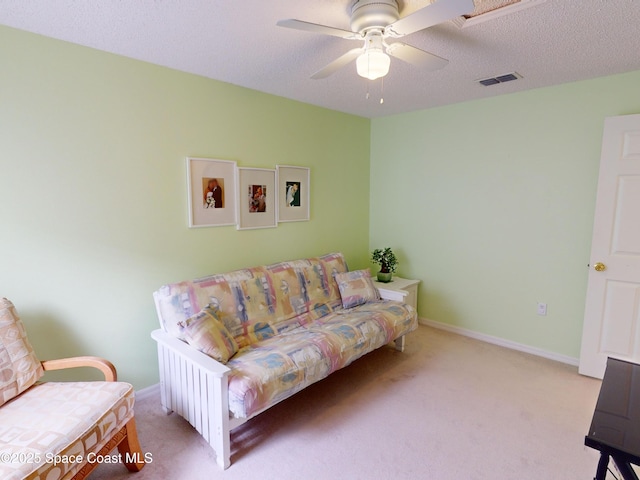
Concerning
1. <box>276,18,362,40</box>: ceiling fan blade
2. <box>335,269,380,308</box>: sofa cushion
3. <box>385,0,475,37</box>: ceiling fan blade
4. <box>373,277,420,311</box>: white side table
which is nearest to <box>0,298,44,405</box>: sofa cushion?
<box>276,18,362,40</box>: ceiling fan blade

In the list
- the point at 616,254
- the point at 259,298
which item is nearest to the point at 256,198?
the point at 259,298

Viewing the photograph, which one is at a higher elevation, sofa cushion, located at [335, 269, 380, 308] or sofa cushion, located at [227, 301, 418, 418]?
sofa cushion, located at [335, 269, 380, 308]

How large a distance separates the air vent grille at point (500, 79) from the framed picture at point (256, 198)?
6.13 feet

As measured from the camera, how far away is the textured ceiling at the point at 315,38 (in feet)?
5.34

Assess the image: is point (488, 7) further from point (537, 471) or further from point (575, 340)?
point (575, 340)

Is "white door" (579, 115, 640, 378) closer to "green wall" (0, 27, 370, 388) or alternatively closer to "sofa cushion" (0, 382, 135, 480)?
"green wall" (0, 27, 370, 388)

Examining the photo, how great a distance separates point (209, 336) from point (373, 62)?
1729 millimetres

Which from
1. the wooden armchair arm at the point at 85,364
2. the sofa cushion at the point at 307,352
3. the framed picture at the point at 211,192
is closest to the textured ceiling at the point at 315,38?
the framed picture at the point at 211,192

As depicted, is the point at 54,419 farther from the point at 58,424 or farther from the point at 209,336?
the point at 209,336

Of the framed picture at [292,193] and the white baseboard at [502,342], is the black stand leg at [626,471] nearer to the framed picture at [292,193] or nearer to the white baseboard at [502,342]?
the white baseboard at [502,342]

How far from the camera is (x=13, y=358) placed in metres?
1.68

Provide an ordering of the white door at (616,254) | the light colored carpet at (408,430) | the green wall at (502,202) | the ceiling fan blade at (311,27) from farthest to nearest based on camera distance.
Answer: the green wall at (502,202), the white door at (616,254), the light colored carpet at (408,430), the ceiling fan blade at (311,27)

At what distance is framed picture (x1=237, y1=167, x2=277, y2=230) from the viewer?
9.42 feet

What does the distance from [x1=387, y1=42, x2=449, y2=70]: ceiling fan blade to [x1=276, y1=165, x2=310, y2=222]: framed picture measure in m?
1.63
